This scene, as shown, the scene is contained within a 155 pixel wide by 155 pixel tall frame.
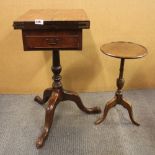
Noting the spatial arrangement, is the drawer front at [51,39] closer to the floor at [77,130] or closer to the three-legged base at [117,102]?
the three-legged base at [117,102]

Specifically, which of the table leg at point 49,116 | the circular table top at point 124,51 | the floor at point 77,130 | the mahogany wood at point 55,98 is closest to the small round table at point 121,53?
the circular table top at point 124,51

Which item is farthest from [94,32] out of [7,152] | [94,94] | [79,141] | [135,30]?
[7,152]

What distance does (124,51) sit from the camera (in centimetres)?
148

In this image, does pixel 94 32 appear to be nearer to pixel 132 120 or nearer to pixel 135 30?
pixel 135 30

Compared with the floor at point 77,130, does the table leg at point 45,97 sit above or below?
above

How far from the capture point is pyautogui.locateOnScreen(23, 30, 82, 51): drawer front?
1310 mm

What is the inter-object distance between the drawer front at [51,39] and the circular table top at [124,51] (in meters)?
0.25

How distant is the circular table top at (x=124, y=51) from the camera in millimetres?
1408

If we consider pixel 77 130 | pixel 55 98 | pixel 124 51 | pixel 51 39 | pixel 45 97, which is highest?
pixel 51 39

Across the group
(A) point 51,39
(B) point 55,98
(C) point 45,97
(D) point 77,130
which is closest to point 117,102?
(D) point 77,130

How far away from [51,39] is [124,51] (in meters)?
0.49

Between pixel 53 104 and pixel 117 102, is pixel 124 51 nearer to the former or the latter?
pixel 117 102

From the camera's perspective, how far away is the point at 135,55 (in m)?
1.41

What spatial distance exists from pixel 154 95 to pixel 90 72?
2.09 feet
